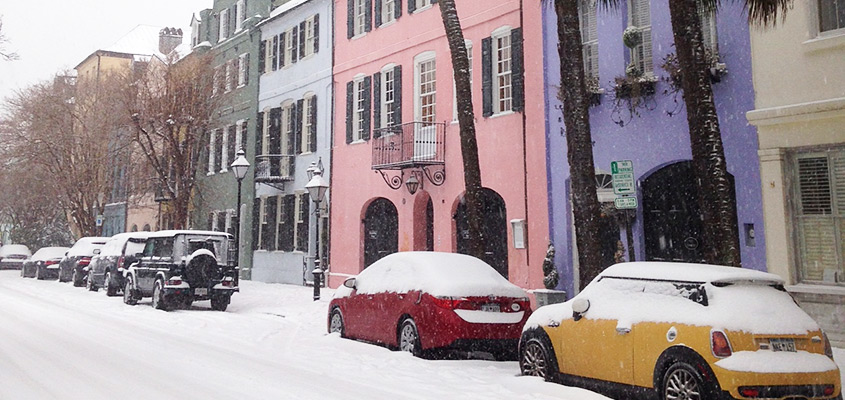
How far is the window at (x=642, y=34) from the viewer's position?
15.0 m

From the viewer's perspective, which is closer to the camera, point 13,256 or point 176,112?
point 176,112

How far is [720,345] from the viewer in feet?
21.5

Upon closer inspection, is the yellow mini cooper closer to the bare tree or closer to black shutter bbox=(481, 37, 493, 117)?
black shutter bbox=(481, 37, 493, 117)

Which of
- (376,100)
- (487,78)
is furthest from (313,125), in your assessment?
(487,78)

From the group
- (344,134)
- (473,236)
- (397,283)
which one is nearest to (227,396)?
(397,283)

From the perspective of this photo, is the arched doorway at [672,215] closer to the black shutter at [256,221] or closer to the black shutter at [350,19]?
the black shutter at [350,19]

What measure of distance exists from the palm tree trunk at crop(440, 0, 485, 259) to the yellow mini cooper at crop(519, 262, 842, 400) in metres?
5.39

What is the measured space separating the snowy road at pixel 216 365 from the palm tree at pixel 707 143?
3.36m

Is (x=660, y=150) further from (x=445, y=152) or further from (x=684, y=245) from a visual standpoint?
(x=445, y=152)

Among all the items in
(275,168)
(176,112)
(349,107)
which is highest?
(176,112)

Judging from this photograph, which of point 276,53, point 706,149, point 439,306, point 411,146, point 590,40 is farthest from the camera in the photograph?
point 276,53

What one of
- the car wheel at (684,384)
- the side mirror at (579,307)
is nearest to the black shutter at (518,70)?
the side mirror at (579,307)

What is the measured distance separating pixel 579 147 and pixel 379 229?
13.3m

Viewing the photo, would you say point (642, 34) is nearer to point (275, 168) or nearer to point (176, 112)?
point (275, 168)
